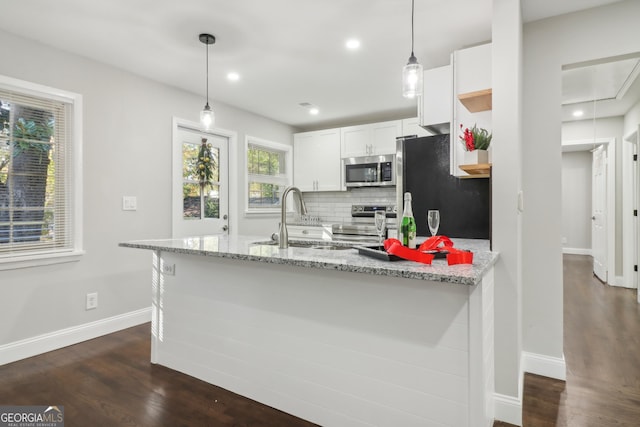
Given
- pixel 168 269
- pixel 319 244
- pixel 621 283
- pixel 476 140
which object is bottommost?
pixel 621 283

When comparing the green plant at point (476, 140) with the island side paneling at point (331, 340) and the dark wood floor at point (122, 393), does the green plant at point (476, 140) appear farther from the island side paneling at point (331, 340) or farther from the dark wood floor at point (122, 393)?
the dark wood floor at point (122, 393)

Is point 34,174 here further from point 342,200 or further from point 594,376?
point 594,376

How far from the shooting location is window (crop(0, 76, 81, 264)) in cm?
267

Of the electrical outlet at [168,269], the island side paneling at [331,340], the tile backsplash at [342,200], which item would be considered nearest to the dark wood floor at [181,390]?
the island side paneling at [331,340]

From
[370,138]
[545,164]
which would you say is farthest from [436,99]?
[370,138]

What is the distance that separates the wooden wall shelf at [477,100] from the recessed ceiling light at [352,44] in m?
0.95

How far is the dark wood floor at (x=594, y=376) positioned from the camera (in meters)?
1.93

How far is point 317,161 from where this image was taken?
→ 5.39 m

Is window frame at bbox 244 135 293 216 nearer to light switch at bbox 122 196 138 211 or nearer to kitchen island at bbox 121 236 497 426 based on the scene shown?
light switch at bbox 122 196 138 211

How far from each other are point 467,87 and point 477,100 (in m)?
0.22

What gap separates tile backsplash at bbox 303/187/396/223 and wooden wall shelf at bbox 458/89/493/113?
8.53 ft

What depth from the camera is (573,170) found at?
26.2ft

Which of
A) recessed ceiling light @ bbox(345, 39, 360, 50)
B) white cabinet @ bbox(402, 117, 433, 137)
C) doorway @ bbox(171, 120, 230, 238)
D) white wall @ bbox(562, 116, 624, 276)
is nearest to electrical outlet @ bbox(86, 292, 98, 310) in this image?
doorway @ bbox(171, 120, 230, 238)

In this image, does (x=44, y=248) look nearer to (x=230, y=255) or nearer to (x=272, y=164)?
(x=230, y=255)
